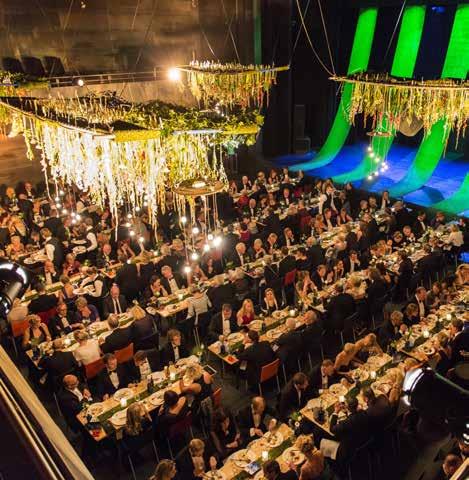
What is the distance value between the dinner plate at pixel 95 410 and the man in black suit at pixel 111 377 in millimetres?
216

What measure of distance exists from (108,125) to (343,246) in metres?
6.62

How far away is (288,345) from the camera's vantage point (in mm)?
6934

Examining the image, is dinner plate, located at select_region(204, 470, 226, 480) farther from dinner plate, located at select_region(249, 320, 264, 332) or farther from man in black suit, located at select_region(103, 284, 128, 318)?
man in black suit, located at select_region(103, 284, 128, 318)

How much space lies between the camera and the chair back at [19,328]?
7504 millimetres

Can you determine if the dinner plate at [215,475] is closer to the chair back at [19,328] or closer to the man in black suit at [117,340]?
the man in black suit at [117,340]

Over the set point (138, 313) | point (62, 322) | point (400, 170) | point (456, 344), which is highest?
point (456, 344)

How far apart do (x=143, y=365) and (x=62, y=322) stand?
6.01 ft

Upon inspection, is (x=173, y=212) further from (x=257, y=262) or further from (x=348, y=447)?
(x=348, y=447)

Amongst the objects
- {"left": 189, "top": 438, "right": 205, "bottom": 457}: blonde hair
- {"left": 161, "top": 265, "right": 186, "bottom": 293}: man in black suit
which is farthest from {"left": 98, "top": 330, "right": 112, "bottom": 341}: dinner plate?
{"left": 189, "top": 438, "right": 205, "bottom": 457}: blonde hair

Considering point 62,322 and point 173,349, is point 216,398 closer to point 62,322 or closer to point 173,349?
point 173,349

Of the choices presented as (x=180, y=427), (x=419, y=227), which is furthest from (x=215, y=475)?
(x=419, y=227)

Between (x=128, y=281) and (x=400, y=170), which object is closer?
(x=128, y=281)

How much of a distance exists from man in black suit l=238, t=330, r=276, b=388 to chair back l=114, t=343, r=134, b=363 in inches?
62.3

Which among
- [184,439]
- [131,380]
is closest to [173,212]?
[131,380]
